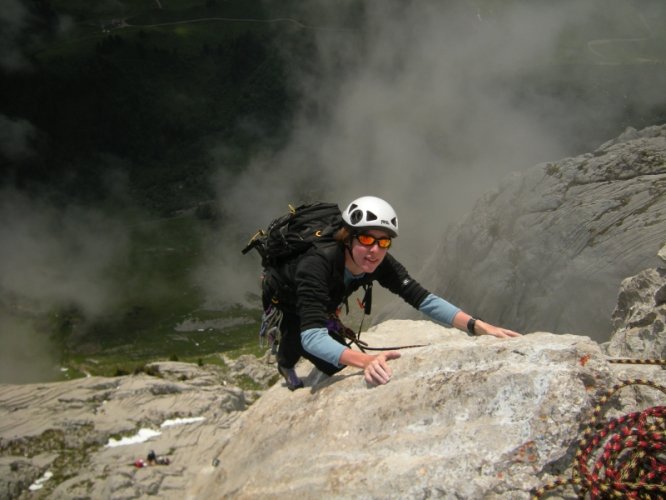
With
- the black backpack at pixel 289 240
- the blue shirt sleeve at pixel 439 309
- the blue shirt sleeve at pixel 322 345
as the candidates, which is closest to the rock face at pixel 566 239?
the blue shirt sleeve at pixel 439 309

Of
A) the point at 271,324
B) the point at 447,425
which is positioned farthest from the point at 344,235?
the point at 447,425

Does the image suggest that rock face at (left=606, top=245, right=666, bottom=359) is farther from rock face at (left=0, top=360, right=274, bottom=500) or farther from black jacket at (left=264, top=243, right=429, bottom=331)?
rock face at (left=0, top=360, right=274, bottom=500)

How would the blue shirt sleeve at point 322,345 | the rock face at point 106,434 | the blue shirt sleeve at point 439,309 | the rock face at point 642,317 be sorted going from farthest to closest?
the rock face at point 106,434, the rock face at point 642,317, the blue shirt sleeve at point 439,309, the blue shirt sleeve at point 322,345

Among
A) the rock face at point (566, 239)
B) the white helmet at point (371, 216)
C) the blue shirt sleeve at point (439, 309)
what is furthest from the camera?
the rock face at point (566, 239)

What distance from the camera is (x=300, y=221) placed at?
10.8m

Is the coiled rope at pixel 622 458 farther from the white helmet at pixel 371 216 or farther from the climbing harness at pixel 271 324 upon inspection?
the climbing harness at pixel 271 324

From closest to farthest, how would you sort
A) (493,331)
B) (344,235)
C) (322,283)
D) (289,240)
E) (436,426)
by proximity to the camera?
(436,426), (322,283), (344,235), (493,331), (289,240)

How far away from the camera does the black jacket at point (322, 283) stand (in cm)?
935

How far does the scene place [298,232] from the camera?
10531 millimetres

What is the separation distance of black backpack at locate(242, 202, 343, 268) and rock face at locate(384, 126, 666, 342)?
3417 cm

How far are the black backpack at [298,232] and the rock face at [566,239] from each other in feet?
112

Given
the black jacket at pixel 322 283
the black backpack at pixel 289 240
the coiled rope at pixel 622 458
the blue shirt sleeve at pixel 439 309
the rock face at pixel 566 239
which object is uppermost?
the rock face at pixel 566 239

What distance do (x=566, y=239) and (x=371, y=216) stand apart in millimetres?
45547

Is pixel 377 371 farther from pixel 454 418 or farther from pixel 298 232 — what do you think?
pixel 298 232
